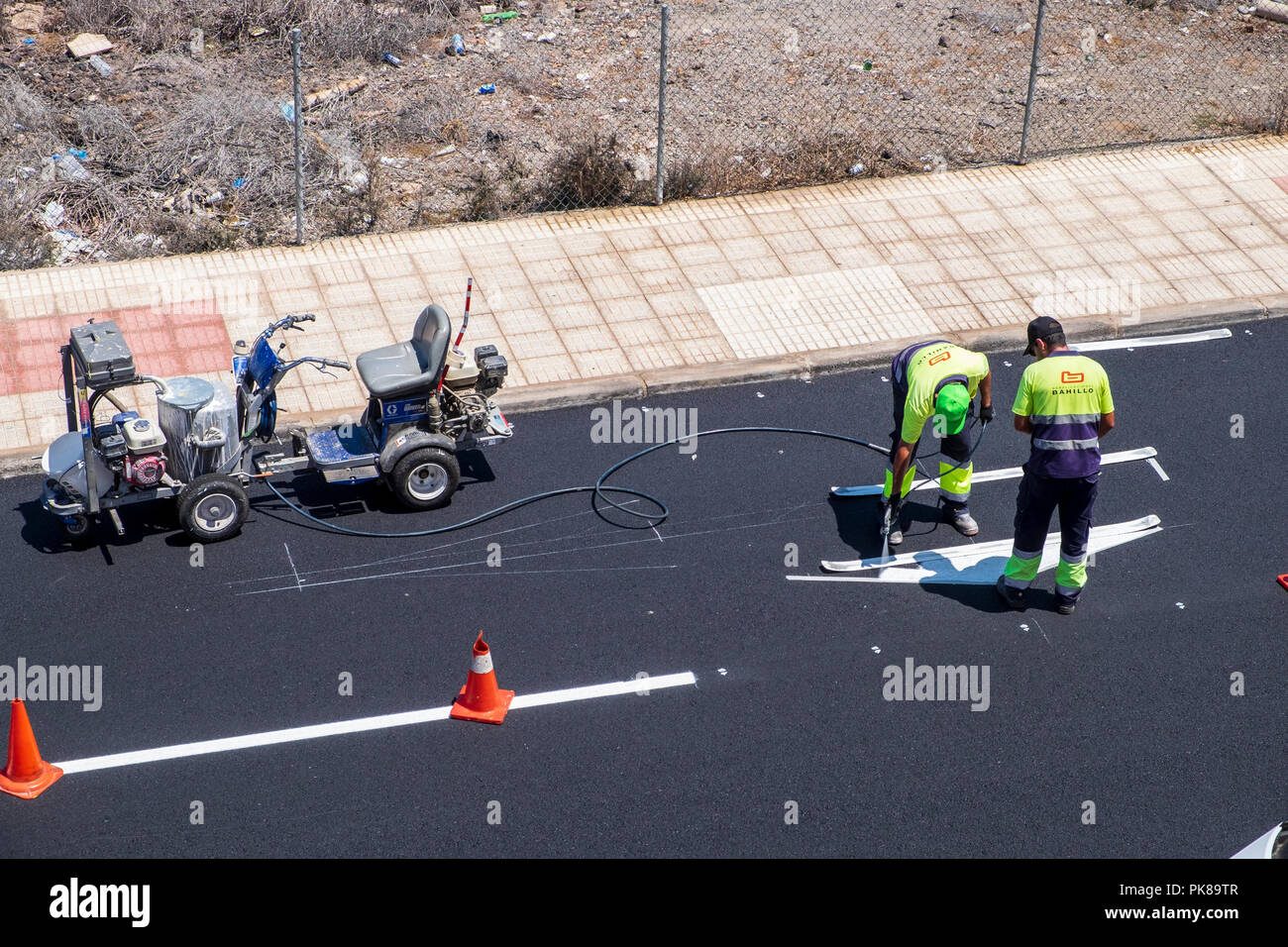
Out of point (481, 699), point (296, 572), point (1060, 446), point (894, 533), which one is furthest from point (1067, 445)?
point (296, 572)

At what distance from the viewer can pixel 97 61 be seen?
1472 cm

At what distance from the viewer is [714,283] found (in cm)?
1172

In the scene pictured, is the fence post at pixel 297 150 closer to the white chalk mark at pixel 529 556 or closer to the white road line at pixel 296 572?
the white road line at pixel 296 572

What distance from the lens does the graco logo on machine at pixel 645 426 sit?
10.0m

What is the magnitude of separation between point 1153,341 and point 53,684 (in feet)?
27.1

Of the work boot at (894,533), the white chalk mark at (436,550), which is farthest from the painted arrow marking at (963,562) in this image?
the white chalk mark at (436,550)

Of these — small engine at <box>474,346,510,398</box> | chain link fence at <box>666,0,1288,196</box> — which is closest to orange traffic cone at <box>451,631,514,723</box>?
small engine at <box>474,346,510,398</box>

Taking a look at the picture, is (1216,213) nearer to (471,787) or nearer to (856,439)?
(856,439)

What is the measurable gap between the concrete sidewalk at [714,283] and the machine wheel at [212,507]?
142 centimetres

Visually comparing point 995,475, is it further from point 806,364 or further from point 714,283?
point 714,283
